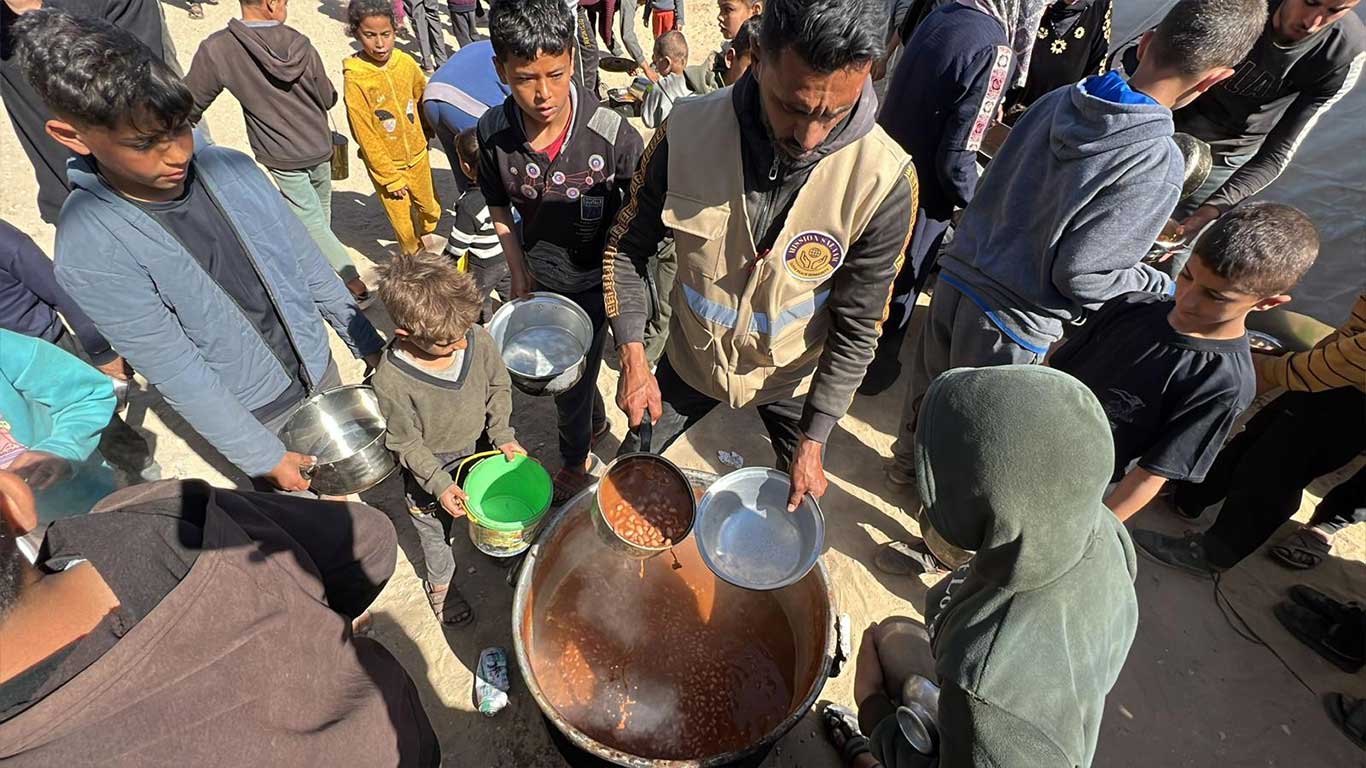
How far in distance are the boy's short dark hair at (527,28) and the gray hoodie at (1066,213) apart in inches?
76.7

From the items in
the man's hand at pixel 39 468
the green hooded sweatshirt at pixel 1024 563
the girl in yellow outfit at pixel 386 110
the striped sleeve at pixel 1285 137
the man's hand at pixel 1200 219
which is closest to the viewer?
the green hooded sweatshirt at pixel 1024 563

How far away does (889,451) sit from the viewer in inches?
163

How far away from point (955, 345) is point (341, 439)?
2.82m

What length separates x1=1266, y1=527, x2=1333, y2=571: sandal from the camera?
3531mm

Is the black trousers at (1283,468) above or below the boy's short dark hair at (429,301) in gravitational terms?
below

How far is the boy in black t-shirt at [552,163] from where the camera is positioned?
2.38 metres

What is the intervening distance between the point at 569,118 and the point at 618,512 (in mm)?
1650

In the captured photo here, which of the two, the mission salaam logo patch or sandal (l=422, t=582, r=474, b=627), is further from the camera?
sandal (l=422, t=582, r=474, b=627)

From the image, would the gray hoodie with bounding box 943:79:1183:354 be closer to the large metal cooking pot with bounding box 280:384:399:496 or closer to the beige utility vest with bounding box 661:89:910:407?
the beige utility vest with bounding box 661:89:910:407

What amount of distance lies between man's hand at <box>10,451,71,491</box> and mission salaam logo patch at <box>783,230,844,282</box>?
97.7 inches

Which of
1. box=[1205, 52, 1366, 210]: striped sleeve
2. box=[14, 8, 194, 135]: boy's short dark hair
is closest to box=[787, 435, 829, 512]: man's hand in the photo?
box=[14, 8, 194, 135]: boy's short dark hair

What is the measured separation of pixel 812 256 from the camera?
78.7 inches

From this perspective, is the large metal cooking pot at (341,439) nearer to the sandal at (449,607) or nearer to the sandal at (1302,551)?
the sandal at (449,607)

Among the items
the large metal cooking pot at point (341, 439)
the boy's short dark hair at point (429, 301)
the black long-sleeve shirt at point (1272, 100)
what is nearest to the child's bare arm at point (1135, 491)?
the black long-sleeve shirt at point (1272, 100)
